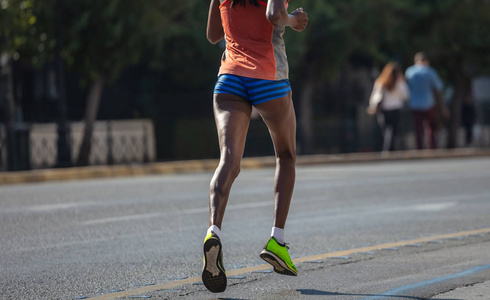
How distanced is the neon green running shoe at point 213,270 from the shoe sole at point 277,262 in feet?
1.69

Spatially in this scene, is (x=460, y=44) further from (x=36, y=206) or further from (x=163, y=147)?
(x=36, y=206)

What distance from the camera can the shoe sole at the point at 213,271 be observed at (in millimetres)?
4797

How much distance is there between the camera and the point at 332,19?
28266mm

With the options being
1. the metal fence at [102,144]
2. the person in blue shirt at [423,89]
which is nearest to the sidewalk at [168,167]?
the person in blue shirt at [423,89]

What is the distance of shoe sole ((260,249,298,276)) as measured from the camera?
17.4 feet

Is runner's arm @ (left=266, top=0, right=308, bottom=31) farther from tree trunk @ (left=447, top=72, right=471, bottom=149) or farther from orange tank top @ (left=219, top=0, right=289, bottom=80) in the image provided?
tree trunk @ (left=447, top=72, right=471, bottom=149)

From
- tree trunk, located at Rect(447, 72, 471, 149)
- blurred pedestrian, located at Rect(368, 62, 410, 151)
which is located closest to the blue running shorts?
blurred pedestrian, located at Rect(368, 62, 410, 151)

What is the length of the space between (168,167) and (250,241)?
12.2 metres

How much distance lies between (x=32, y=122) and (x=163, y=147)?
4.88 meters

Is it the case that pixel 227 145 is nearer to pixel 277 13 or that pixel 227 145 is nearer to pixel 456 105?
pixel 277 13

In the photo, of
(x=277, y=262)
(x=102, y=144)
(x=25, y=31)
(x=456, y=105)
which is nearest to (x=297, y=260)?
(x=277, y=262)

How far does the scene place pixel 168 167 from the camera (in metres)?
19.5

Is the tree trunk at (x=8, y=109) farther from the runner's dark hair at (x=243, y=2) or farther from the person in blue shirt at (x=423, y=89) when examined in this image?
the runner's dark hair at (x=243, y=2)

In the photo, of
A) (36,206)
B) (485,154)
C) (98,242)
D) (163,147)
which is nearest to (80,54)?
(163,147)
